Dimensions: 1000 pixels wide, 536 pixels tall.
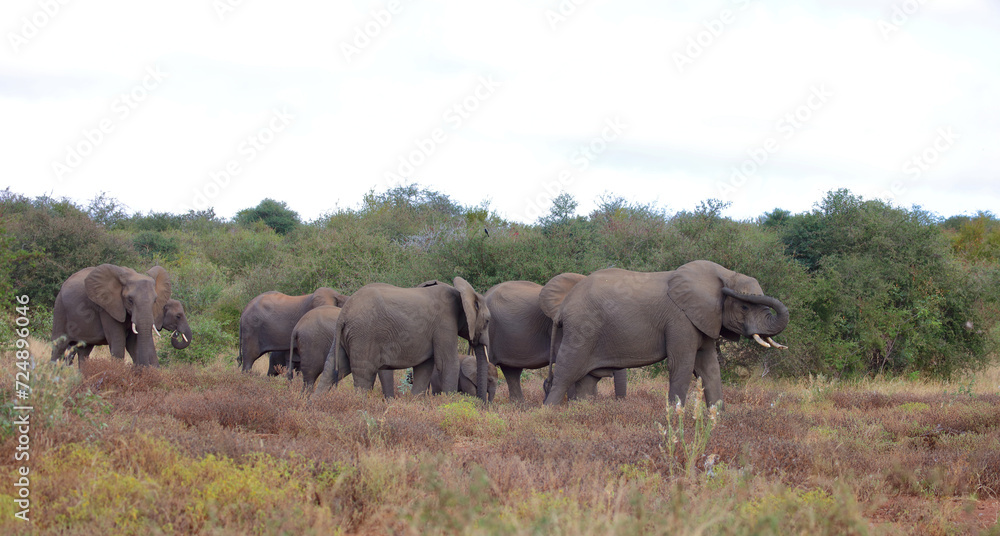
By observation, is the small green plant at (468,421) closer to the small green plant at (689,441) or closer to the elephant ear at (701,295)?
the small green plant at (689,441)

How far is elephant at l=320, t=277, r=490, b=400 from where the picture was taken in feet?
35.7

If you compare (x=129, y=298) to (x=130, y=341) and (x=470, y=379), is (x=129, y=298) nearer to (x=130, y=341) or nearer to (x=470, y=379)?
(x=130, y=341)

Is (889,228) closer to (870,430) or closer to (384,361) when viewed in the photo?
(870,430)


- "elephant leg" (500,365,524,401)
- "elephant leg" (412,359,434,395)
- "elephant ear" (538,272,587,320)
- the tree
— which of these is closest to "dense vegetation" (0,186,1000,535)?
"elephant leg" (412,359,434,395)

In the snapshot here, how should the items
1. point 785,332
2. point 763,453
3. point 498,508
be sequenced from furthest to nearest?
point 785,332, point 763,453, point 498,508

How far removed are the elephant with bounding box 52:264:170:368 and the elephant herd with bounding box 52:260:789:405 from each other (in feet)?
0.06

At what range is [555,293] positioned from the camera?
447 inches

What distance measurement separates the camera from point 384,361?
35.9 ft

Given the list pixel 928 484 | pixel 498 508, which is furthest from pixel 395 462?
pixel 928 484

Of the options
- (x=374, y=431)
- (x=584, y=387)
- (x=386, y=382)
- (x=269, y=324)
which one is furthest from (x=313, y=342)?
(x=374, y=431)

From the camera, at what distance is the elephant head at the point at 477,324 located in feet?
35.9

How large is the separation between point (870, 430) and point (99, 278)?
11763 millimetres

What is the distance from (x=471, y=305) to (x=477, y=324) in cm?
37

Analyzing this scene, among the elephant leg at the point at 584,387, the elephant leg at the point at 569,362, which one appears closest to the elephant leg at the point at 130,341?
the elephant leg at the point at 569,362
